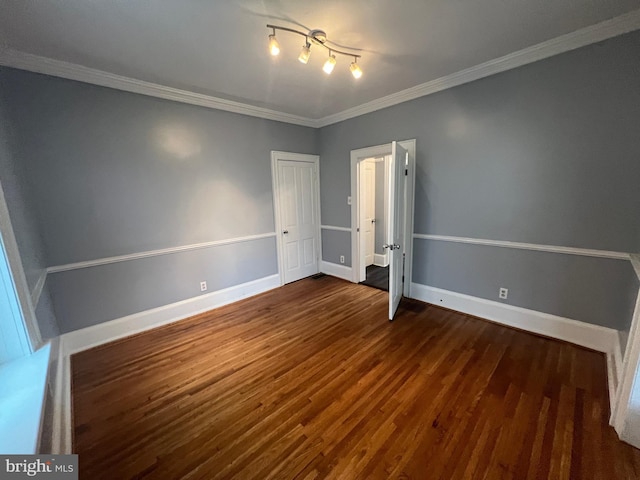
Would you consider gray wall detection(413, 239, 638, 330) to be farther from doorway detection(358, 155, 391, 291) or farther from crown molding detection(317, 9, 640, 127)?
crown molding detection(317, 9, 640, 127)

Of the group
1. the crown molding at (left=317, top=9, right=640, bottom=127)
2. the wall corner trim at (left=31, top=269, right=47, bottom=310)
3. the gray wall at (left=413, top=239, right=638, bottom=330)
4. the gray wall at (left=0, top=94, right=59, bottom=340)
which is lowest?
the gray wall at (left=413, top=239, right=638, bottom=330)

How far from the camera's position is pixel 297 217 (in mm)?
4168

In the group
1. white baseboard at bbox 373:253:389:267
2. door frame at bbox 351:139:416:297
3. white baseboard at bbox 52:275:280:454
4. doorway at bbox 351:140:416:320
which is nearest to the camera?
white baseboard at bbox 52:275:280:454

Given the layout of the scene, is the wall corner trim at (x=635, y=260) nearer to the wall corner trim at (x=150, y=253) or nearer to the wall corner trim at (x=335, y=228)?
the wall corner trim at (x=335, y=228)

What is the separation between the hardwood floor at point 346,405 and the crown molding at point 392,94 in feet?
8.38

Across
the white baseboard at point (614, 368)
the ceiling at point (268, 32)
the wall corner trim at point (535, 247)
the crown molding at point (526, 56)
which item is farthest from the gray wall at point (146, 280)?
the white baseboard at point (614, 368)

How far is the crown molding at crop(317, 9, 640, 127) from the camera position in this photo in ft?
6.05

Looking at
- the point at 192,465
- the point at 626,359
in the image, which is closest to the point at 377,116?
the point at 626,359

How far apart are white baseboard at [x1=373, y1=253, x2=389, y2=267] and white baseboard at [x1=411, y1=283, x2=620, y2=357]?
5.35 feet

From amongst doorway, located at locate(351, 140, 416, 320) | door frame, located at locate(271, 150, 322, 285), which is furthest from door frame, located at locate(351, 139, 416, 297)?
door frame, located at locate(271, 150, 322, 285)

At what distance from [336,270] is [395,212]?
6.12 ft

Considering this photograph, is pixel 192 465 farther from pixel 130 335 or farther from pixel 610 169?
pixel 610 169

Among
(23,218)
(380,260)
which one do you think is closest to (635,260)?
(380,260)

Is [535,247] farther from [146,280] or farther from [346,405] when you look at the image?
[146,280]
